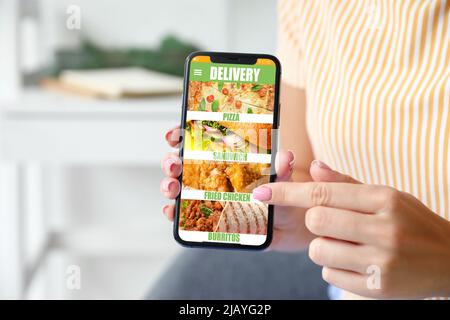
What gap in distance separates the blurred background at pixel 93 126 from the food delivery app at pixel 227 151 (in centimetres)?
63

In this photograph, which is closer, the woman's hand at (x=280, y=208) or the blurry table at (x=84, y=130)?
the woman's hand at (x=280, y=208)

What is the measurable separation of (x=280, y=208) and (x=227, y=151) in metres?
0.09

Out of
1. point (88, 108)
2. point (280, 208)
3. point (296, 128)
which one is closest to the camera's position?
point (280, 208)

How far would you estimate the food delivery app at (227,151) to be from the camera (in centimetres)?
43

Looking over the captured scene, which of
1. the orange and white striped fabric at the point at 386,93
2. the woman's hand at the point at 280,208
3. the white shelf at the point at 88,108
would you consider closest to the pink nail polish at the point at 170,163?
the woman's hand at the point at 280,208

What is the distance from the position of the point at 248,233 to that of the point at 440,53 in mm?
208

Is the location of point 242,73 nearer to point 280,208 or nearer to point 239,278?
point 280,208

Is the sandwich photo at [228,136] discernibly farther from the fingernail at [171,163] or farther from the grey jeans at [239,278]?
the grey jeans at [239,278]

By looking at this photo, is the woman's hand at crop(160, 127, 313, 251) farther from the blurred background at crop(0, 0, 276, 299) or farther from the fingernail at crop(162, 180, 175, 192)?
the blurred background at crop(0, 0, 276, 299)

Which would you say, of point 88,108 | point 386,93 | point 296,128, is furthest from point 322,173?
point 88,108

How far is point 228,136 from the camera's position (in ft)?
1.41

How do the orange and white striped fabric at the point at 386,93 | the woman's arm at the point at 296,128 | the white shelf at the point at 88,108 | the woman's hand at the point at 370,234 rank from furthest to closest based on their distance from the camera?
the white shelf at the point at 88,108
the woman's arm at the point at 296,128
the orange and white striped fabric at the point at 386,93
the woman's hand at the point at 370,234
